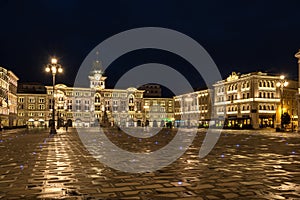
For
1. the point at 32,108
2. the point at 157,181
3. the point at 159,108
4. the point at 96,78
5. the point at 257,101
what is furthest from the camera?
the point at 159,108

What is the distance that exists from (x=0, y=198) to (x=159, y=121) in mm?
140402

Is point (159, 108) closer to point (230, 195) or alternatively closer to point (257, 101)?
point (257, 101)

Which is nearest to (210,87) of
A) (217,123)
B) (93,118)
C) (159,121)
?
(217,123)

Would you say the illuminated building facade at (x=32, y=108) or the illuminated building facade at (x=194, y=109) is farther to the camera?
the illuminated building facade at (x=32, y=108)

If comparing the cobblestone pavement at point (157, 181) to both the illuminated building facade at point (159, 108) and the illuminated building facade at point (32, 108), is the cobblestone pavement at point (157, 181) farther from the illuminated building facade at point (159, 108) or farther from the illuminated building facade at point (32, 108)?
the illuminated building facade at point (159, 108)

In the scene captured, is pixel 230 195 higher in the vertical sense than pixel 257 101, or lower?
lower

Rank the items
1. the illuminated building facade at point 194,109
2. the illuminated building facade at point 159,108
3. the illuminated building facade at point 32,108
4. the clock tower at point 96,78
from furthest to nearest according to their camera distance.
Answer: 1. the illuminated building facade at point 159,108
2. the clock tower at point 96,78
3. the illuminated building facade at point 32,108
4. the illuminated building facade at point 194,109

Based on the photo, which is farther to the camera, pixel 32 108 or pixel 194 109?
pixel 32 108

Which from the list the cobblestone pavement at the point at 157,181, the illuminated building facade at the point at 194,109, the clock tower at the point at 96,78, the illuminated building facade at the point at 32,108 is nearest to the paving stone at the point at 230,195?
the cobblestone pavement at the point at 157,181

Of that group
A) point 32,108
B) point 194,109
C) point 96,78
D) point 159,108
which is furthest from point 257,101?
point 32,108

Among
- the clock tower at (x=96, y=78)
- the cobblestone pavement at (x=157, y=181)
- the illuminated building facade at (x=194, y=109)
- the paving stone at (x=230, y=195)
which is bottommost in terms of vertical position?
the cobblestone pavement at (x=157, y=181)

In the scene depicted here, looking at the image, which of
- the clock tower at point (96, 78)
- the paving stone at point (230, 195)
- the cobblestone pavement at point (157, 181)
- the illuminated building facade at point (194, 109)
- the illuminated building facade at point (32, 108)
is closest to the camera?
the paving stone at point (230, 195)

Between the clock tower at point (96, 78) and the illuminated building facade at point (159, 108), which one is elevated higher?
the clock tower at point (96, 78)

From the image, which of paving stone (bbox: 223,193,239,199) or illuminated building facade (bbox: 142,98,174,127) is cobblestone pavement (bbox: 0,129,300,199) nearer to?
paving stone (bbox: 223,193,239,199)
